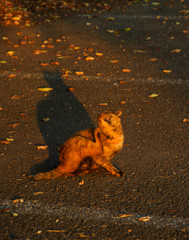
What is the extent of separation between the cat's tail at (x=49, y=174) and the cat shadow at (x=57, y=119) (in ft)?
0.71

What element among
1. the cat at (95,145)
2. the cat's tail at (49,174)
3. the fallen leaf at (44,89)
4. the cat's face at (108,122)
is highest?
the cat's face at (108,122)

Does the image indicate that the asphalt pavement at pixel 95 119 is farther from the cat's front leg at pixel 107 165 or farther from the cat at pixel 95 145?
the cat at pixel 95 145

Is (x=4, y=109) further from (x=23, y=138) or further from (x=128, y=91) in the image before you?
(x=128, y=91)

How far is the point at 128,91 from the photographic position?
595 centimetres

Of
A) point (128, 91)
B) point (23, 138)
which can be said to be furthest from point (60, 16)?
point (23, 138)

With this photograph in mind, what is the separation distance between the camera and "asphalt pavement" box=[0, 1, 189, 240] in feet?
11.0

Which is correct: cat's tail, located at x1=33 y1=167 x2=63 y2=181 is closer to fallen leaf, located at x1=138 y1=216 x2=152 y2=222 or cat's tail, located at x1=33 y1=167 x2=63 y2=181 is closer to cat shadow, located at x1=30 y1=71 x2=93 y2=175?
cat shadow, located at x1=30 y1=71 x2=93 y2=175

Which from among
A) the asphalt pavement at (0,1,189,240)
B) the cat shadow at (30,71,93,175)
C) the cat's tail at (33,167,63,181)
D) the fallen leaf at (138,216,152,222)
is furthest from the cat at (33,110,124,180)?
the fallen leaf at (138,216,152,222)

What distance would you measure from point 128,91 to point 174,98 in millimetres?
766

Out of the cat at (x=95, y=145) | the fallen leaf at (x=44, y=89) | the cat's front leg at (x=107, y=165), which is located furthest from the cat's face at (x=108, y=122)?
the fallen leaf at (x=44, y=89)

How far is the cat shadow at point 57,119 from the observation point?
4383 mm

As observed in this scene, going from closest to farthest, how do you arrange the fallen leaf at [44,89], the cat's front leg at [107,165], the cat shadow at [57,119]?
the cat's front leg at [107,165], the cat shadow at [57,119], the fallen leaf at [44,89]

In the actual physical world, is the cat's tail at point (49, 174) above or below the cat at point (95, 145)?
below

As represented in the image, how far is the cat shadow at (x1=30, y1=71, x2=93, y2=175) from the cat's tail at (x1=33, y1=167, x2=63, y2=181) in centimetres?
22
